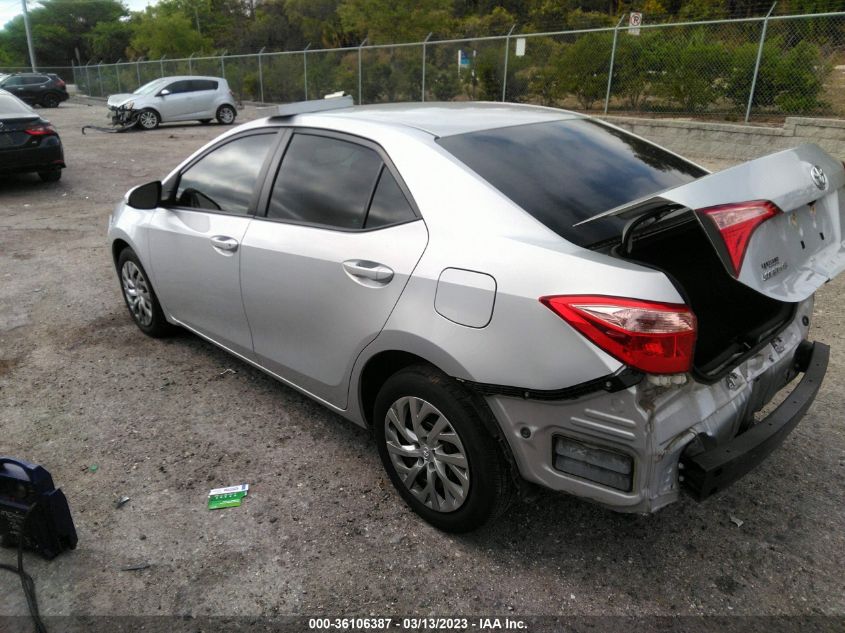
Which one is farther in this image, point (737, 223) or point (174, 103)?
point (174, 103)

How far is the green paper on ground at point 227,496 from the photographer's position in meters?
2.98

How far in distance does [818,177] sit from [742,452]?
1059 mm

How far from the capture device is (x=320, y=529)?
280 cm

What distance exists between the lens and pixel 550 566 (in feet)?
8.47

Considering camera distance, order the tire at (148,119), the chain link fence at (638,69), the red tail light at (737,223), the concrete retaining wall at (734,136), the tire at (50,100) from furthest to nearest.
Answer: the tire at (50,100) < the tire at (148,119) < the chain link fence at (638,69) < the concrete retaining wall at (734,136) < the red tail light at (737,223)

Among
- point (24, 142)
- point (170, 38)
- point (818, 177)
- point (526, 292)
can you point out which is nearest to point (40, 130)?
point (24, 142)

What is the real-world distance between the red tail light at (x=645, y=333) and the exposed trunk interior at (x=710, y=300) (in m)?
0.27

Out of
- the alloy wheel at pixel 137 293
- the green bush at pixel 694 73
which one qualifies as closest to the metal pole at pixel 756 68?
the green bush at pixel 694 73

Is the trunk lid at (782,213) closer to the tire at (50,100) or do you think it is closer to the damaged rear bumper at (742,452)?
the damaged rear bumper at (742,452)

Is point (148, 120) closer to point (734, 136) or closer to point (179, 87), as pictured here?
point (179, 87)

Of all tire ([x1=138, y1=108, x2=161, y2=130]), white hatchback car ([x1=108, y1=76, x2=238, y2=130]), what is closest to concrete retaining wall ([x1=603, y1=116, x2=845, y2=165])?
white hatchback car ([x1=108, y1=76, x2=238, y2=130])

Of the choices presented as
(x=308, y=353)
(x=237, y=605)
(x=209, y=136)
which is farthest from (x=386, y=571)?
(x=209, y=136)

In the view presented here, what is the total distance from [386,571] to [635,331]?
1.34 m

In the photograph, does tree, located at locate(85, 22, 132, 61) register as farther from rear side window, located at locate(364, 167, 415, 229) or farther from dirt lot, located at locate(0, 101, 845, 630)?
rear side window, located at locate(364, 167, 415, 229)
